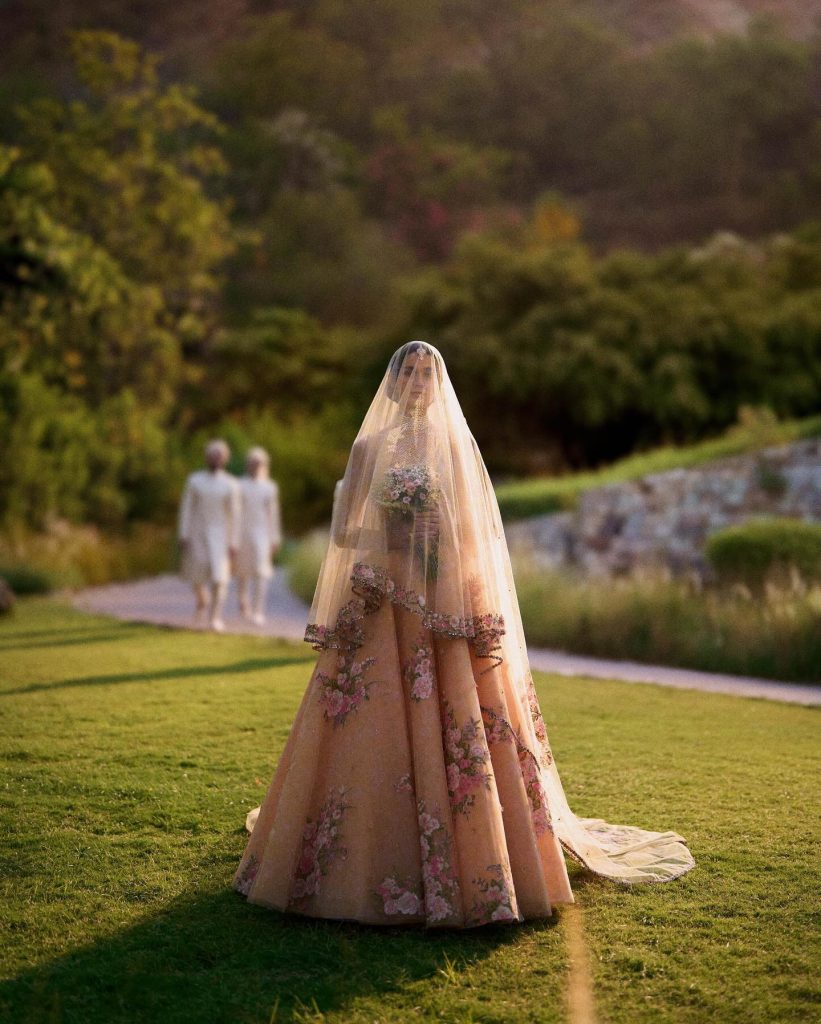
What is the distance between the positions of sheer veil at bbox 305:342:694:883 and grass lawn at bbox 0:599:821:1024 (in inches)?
18.1

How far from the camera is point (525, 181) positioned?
128ft

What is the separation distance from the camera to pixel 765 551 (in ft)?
36.7

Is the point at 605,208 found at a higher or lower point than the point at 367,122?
lower

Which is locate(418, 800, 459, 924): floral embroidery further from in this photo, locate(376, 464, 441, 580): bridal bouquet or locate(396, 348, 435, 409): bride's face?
locate(396, 348, 435, 409): bride's face

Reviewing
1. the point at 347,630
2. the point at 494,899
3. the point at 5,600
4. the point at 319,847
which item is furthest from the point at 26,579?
the point at 494,899

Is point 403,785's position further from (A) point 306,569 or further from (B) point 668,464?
(B) point 668,464

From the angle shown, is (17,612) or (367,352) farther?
(367,352)

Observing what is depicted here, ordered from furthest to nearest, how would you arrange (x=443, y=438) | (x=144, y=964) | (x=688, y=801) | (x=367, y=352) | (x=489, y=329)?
(x=367, y=352), (x=489, y=329), (x=688, y=801), (x=443, y=438), (x=144, y=964)

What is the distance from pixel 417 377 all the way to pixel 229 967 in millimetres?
2196

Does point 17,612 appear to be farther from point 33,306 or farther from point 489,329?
point 489,329

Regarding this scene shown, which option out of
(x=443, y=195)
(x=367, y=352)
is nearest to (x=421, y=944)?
(x=367, y=352)

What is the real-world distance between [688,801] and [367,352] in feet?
74.4

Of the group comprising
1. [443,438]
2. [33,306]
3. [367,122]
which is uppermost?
[367,122]

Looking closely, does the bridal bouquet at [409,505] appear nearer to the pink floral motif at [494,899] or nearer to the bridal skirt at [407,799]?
the bridal skirt at [407,799]
